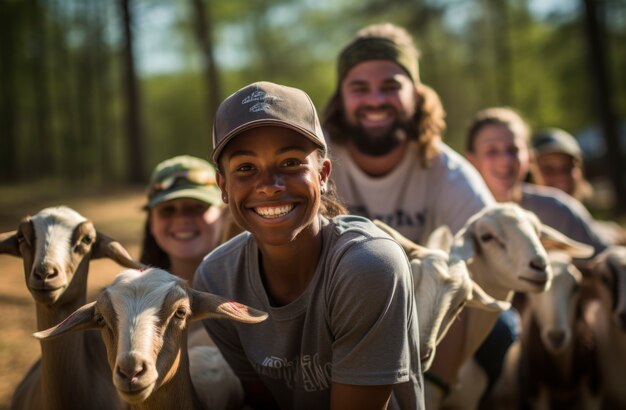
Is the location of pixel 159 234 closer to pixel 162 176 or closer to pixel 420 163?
pixel 162 176

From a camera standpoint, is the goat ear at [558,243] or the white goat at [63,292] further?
the goat ear at [558,243]

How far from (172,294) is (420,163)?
2446 mm

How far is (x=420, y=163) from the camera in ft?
14.9

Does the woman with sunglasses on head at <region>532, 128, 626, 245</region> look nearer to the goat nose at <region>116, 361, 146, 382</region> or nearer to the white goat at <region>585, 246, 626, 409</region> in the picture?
the white goat at <region>585, 246, 626, 409</region>

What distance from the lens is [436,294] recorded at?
3.28 metres

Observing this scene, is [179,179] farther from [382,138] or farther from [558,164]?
[558,164]

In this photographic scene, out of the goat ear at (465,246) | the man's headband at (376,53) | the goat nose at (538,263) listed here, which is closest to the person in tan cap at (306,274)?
the goat ear at (465,246)

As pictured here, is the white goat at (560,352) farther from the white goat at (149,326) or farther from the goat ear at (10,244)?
the goat ear at (10,244)

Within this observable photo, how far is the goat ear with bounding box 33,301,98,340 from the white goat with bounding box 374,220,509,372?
60.9 inches

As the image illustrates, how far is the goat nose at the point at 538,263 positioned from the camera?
147 inches

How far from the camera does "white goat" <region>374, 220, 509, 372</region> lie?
3205 millimetres

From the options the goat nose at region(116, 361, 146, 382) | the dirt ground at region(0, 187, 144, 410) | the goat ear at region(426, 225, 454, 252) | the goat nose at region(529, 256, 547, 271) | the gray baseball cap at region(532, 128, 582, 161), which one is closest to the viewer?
the goat nose at region(116, 361, 146, 382)

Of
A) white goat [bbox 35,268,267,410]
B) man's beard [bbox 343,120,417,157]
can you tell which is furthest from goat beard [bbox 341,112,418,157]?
white goat [bbox 35,268,267,410]

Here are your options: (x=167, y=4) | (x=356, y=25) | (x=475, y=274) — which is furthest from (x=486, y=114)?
(x=356, y=25)
